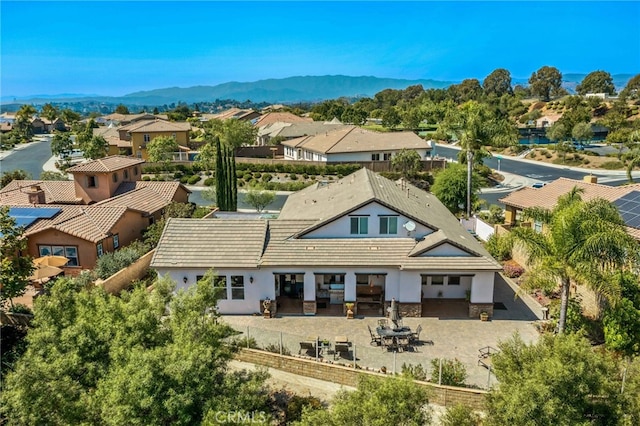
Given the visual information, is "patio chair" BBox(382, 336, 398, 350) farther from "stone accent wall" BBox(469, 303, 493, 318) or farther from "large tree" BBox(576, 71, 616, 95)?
"large tree" BBox(576, 71, 616, 95)

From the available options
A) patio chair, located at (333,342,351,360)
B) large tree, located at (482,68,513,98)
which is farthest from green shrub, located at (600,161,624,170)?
large tree, located at (482,68,513,98)

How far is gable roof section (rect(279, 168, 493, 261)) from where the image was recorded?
1029 inches

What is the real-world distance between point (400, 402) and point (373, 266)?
1307cm

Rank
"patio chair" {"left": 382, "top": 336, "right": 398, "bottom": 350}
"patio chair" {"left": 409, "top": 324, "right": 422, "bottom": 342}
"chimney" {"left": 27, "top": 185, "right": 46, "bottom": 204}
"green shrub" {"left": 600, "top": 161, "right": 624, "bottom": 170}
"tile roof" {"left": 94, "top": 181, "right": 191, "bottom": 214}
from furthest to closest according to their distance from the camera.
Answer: "green shrub" {"left": 600, "top": 161, "right": 624, "bottom": 170} → "chimney" {"left": 27, "top": 185, "right": 46, "bottom": 204} → "tile roof" {"left": 94, "top": 181, "right": 191, "bottom": 214} → "patio chair" {"left": 409, "top": 324, "right": 422, "bottom": 342} → "patio chair" {"left": 382, "top": 336, "right": 398, "bottom": 350}

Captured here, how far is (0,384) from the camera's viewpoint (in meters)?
14.3

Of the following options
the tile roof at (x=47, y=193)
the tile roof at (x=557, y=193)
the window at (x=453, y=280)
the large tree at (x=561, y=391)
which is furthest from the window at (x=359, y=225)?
the tile roof at (x=47, y=193)

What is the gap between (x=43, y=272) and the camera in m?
26.8

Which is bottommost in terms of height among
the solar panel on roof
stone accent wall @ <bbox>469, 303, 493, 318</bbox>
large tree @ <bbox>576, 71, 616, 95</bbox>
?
stone accent wall @ <bbox>469, 303, 493, 318</bbox>

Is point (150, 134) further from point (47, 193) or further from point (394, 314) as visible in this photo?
point (394, 314)

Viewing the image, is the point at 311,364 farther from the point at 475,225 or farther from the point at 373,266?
the point at 475,225

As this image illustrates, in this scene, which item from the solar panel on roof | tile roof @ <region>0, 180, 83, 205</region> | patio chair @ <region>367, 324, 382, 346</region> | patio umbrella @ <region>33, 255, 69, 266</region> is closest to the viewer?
patio chair @ <region>367, 324, 382, 346</region>

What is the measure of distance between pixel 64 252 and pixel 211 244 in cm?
1174

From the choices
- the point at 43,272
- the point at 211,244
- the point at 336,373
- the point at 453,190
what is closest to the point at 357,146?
the point at 453,190

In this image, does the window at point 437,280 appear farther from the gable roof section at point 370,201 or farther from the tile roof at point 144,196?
the tile roof at point 144,196
